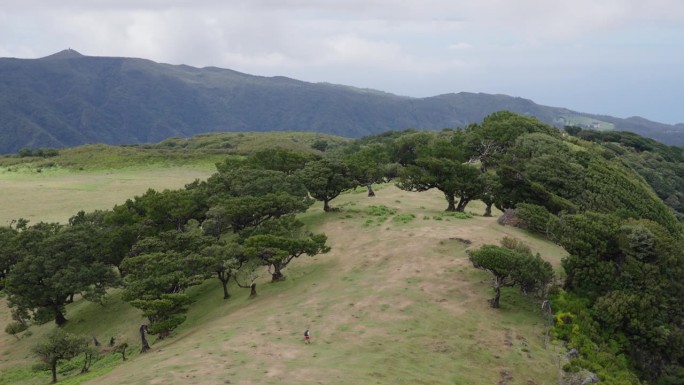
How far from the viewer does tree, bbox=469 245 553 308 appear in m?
35.0

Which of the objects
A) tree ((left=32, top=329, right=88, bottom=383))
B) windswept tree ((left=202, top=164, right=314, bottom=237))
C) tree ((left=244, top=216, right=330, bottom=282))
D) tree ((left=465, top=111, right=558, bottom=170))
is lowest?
tree ((left=32, top=329, right=88, bottom=383))

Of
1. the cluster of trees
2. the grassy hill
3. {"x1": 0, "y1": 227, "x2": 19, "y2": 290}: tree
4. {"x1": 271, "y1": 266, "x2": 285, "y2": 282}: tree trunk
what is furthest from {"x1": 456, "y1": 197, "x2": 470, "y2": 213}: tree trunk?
{"x1": 0, "y1": 227, "x2": 19, "y2": 290}: tree

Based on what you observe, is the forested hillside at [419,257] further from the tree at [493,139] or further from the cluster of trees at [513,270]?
the tree at [493,139]

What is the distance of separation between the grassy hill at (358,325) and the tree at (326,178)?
4.67 m

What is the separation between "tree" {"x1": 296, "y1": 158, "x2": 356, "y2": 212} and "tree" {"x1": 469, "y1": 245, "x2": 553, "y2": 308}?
2618 centimetres

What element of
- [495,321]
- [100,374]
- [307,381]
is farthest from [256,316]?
[495,321]

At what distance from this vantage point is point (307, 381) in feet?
74.8

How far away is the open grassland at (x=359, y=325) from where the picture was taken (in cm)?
2553

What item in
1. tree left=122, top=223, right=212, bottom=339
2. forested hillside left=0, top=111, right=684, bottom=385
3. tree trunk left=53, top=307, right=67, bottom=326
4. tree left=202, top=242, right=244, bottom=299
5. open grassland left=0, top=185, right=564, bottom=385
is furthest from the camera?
tree trunk left=53, top=307, right=67, bottom=326

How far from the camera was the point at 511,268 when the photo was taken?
115ft

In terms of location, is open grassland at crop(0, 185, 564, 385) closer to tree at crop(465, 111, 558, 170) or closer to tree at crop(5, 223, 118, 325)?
tree at crop(5, 223, 118, 325)

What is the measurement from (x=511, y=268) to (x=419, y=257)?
9.50 m

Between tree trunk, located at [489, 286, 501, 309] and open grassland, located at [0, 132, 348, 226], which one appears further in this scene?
open grassland, located at [0, 132, 348, 226]

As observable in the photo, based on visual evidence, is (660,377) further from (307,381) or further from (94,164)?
(94,164)
